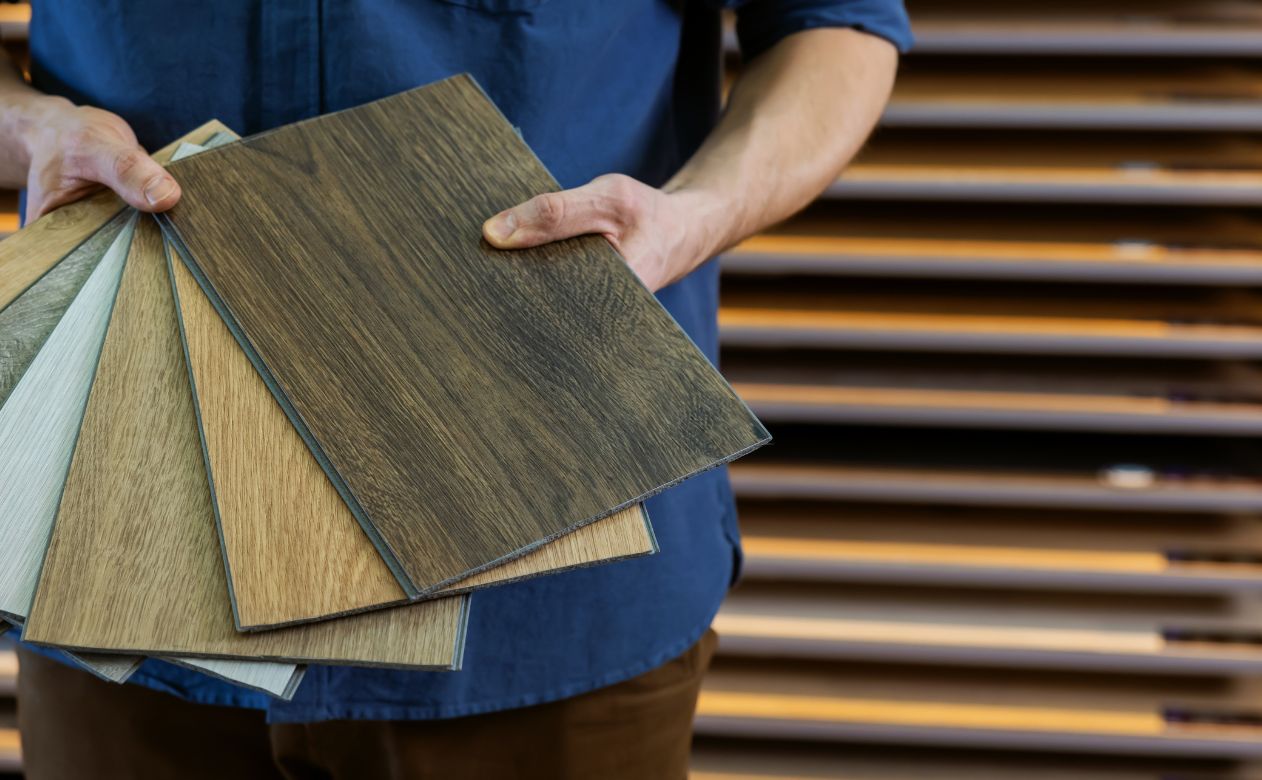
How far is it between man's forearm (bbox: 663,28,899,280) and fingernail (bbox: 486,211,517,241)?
6.6 inches

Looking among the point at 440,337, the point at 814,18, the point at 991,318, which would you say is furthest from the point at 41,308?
the point at 991,318

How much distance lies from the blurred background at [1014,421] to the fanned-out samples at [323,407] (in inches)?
38.8

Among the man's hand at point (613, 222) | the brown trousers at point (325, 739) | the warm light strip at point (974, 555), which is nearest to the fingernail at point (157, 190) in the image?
the man's hand at point (613, 222)

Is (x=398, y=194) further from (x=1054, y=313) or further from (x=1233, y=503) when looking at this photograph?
(x=1233, y=503)

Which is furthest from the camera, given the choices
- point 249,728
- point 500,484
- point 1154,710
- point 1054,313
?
point 1154,710

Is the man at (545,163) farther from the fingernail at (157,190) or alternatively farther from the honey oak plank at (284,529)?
the honey oak plank at (284,529)

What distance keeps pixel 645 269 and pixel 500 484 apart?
22cm

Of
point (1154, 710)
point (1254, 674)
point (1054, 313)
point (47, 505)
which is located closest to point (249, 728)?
point (47, 505)

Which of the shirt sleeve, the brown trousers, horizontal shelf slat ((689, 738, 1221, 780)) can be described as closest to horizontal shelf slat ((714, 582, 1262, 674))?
horizontal shelf slat ((689, 738, 1221, 780))

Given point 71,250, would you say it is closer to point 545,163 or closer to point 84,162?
point 84,162

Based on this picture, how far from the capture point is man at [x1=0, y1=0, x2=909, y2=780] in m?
0.71

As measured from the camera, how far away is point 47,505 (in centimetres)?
54

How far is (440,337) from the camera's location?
1.90 ft

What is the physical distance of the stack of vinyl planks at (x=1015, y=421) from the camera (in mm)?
1482
